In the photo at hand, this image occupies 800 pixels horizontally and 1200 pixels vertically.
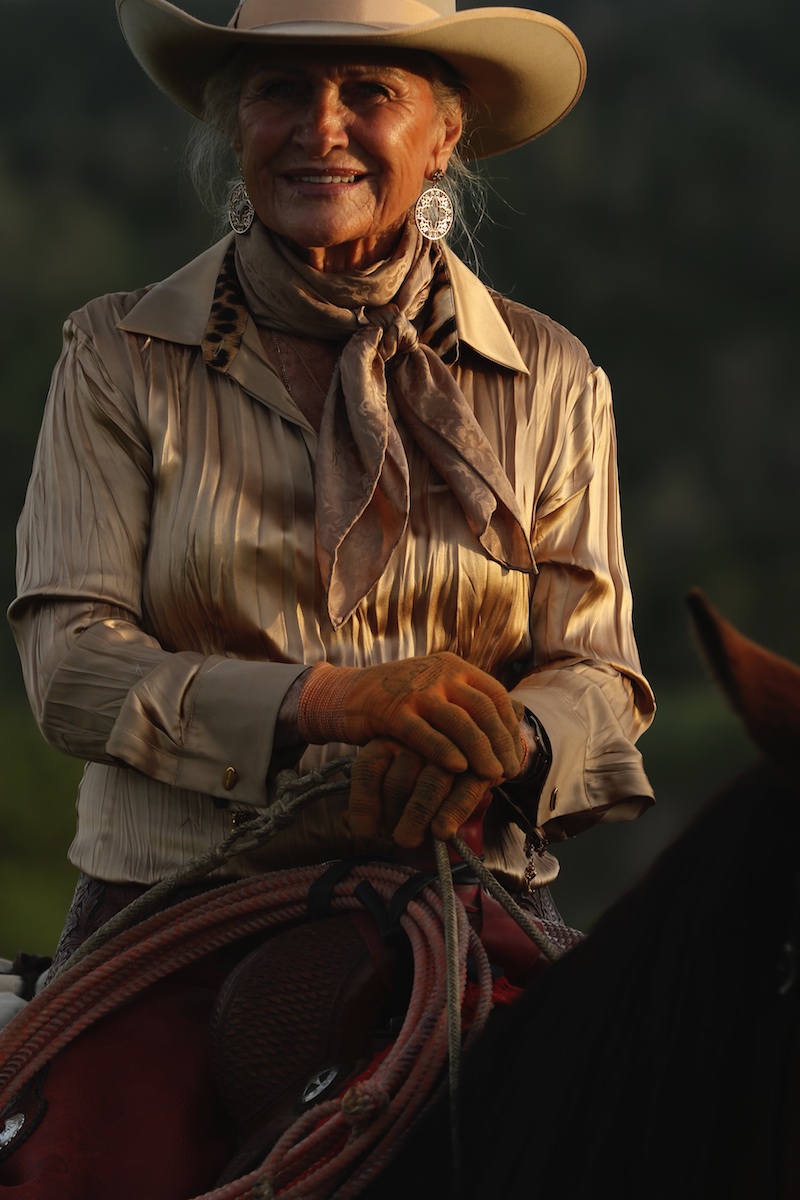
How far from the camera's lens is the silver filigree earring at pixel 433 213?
2225 millimetres

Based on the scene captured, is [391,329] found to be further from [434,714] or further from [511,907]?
[511,907]

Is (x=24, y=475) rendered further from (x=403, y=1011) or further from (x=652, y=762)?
(x=403, y=1011)

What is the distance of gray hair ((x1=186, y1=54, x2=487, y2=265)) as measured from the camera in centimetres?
222

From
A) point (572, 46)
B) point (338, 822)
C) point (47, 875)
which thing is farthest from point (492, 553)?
point (47, 875)

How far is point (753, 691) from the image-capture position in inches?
44.0

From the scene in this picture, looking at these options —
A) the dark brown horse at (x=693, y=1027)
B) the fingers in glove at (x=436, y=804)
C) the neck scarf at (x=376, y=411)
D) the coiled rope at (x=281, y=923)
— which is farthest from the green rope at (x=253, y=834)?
the dark brown horse at (x=693, y=1027)

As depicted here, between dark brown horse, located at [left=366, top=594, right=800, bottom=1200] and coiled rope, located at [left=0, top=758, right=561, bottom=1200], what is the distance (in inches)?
6.2

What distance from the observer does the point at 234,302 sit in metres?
2.24

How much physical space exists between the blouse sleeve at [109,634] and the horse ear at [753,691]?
85cm

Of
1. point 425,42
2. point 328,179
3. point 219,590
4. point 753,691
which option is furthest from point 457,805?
point 425,42

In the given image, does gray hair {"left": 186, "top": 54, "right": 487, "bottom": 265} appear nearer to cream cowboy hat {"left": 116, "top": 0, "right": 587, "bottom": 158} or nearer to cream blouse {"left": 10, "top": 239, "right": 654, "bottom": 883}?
cream cowboy hat {"left": 116, "top": 0, "right": 587, "bottom": 158}

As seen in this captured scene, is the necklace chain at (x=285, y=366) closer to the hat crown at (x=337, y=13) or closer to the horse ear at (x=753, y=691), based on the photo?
the hat crown at (x=337, y=13)

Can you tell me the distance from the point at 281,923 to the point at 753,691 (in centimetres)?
92

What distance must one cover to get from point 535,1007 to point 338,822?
0.65 meters
